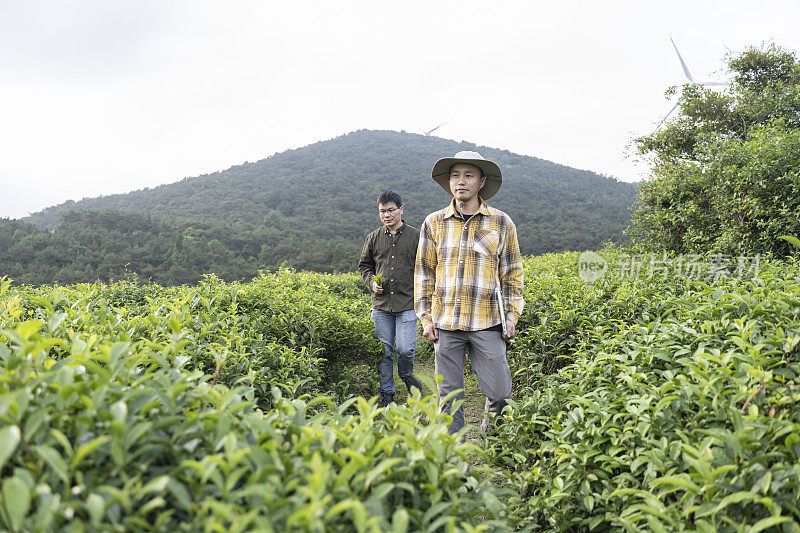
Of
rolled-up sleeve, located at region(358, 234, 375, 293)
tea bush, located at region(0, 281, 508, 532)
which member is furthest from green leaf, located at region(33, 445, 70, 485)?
rolled-up sleeve, located at region(358, 234, 375, 293)

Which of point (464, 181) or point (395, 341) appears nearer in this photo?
point (464, 181)

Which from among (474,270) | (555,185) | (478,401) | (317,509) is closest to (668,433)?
(474,270)

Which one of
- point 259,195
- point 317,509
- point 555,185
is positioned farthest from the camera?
point 555,185

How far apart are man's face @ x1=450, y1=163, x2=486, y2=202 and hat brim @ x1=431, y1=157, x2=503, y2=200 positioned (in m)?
0.05

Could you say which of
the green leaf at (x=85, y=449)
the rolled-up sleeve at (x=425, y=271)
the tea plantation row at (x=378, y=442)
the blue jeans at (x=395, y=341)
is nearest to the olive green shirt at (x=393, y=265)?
the blue jeans at (x=395, y=341)

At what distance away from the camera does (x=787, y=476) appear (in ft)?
4.43

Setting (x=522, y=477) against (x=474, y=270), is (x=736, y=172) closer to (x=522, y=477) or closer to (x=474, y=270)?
(x=474, y=270)

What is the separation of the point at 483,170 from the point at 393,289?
159cm

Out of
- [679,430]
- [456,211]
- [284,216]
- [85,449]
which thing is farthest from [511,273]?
[284,216]

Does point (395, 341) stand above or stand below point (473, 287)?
below

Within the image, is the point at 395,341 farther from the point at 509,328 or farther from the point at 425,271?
the point at 509,328

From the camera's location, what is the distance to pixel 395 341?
4.50m

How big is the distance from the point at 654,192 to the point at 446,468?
9.78 metres

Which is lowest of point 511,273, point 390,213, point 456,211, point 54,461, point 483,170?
point 54,461
